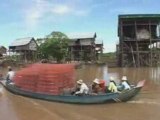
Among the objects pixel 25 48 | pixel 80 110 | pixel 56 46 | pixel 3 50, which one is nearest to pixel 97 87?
pixel 80 110

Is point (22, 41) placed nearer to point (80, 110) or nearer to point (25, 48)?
point (25, 48)

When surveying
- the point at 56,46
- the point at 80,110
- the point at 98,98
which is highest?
the point at 56,46

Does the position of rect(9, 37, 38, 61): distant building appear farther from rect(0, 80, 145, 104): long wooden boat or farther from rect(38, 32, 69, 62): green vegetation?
rect(0, 80, 145, 104): long wooden boat

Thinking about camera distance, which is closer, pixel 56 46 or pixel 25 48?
pixel 56 46

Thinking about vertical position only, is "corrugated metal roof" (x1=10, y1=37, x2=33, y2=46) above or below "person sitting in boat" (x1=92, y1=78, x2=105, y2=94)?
above

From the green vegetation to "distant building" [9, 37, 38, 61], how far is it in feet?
22.1

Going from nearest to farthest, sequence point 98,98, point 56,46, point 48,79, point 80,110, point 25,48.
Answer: point 80,110, point 98,98, point 48,79, point 56,46, point 25,48

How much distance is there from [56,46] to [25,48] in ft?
34.3

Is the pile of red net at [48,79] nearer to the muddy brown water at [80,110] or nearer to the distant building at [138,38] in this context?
the muddy brown water at [80,110]

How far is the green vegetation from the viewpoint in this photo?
213ft

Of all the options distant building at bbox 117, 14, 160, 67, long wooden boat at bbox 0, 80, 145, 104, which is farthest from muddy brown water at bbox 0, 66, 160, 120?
distant building at bbox 117, 14, 160, 67

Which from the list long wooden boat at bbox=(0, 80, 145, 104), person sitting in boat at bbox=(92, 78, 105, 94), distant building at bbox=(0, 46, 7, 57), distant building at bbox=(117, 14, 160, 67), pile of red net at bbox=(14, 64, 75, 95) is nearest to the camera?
long wooden boat at bbox=(0, 80, 145, 104)

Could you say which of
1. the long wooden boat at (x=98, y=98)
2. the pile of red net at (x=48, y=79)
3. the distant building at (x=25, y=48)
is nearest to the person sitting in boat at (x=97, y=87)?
the long wooden boat at (x=98, y=98)

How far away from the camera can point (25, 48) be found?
73.0 m
